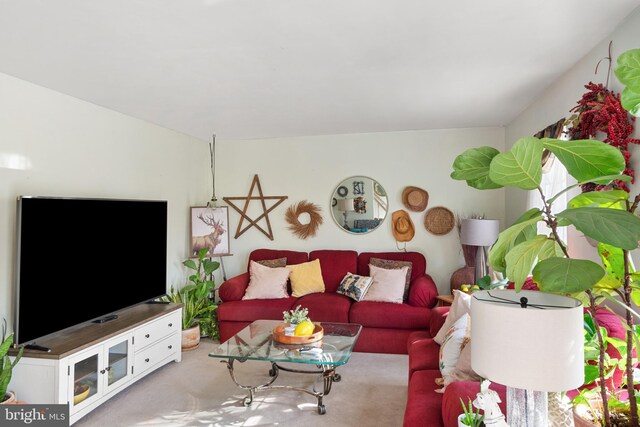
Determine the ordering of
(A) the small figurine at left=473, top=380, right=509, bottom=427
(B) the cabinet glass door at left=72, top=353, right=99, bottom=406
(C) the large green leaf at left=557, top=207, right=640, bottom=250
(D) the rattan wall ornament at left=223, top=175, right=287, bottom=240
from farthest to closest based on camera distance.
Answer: (D) the rattan wall ornament at left=223, top=175, right=287, bottom=240
(B) the cabinet glass door at left=72, top=353, right=99, bottom=406
(A) the small figurine at left=473, top=380, right=509, bottom=427
(C) the large green leaf at left=557, top=207, right=640, bottom=250

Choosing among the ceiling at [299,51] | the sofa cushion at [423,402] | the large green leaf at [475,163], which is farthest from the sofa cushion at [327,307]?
the large green leaf at [475,163]

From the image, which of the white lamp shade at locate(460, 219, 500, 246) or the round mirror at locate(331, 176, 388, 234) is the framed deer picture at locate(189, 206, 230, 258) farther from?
the white lamp shade at locate(460, 219, 500, 246)

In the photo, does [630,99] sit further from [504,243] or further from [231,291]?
[231,291]

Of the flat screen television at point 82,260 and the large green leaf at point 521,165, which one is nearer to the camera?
the large green leaf at point 521,165

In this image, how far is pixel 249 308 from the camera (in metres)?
4.39

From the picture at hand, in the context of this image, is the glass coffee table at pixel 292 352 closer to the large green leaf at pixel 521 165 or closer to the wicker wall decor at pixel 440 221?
the wicker wall decor at pixel 440 221

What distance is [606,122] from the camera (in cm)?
222

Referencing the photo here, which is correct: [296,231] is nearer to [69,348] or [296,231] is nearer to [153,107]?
[153,107]

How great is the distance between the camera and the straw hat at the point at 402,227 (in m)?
5.03

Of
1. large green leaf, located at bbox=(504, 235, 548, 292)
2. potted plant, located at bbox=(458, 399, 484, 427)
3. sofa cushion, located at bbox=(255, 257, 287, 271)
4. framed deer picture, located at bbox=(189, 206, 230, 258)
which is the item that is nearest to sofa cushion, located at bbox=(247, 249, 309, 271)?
sofa cushion, located at bbox=(255, 257, 287, 271)

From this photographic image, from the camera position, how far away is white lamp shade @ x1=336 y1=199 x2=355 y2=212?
520 cm

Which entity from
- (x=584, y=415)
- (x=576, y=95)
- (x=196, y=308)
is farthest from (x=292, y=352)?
(x=576, y=95)

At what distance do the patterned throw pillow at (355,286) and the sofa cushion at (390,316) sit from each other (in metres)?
0.24

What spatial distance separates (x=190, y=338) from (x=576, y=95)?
4.07 meters
